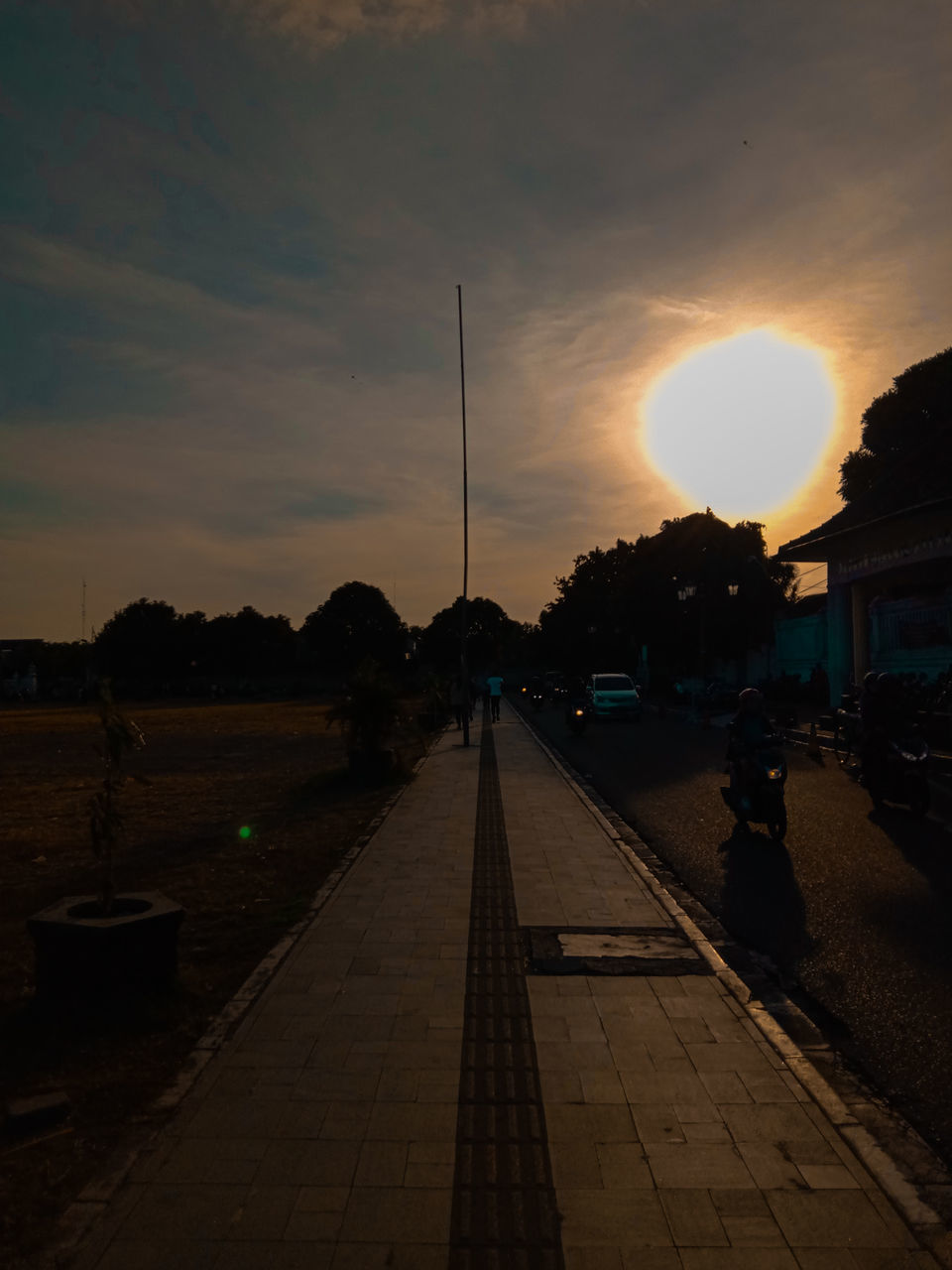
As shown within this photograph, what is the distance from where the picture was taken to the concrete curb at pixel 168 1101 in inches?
137

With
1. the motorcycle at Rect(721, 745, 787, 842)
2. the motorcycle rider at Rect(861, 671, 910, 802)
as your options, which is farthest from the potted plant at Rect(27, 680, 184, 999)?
the motorcycle rider at Rect(861, 671, 910, 802)

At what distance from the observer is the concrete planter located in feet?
18.9

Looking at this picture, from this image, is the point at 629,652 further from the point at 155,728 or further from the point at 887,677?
the point at 887,677

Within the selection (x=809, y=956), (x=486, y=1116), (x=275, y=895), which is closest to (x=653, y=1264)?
(x=486, y=1116)

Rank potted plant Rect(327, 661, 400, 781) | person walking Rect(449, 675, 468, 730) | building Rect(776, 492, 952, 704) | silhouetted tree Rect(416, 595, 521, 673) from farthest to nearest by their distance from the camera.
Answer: silhouetted tree Rect(416, 595, 521, 673) < person walking Rect(449, 675, 468, 730) < building Rect(776, 492, 952, 704) < potted plant Rect(327, 661, 400, 781)

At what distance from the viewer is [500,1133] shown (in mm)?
4188

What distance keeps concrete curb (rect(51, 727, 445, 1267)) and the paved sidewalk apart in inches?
2.3

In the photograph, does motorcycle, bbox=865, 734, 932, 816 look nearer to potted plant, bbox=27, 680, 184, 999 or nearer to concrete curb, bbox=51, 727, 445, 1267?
concrete curb, bbox=51, 727, 445, 1267

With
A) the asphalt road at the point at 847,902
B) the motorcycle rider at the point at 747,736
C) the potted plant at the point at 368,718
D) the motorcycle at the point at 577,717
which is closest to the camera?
the asphalt road at the point at 847,902

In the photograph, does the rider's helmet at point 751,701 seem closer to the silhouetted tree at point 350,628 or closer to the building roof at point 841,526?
the building roof at point 841,526

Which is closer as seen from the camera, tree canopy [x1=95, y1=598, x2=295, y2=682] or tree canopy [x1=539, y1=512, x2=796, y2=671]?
tree canopy [x1=539, y1=512, x2=796, y2=671]

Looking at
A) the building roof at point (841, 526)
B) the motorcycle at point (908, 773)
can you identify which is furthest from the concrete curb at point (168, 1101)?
the building roof at point (841, 526)

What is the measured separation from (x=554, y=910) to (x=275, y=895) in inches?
97.1

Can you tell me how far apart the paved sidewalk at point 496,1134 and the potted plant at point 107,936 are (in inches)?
27.6
